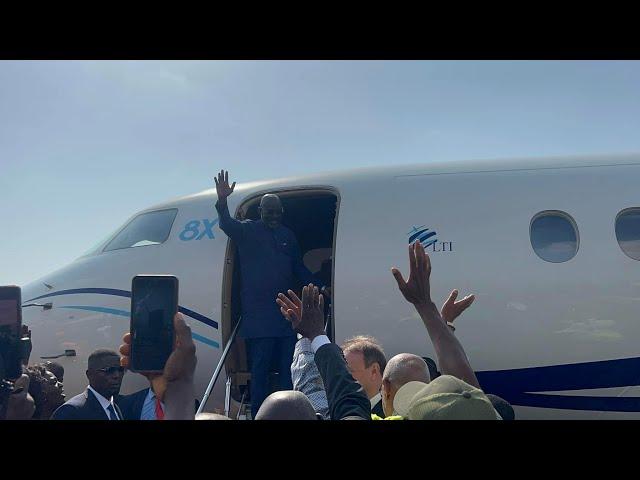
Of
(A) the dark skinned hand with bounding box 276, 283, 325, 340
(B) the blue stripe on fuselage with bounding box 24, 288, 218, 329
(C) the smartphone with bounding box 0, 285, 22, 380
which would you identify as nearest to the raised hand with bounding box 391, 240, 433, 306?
(A) the dark skinned hand with bounding box 276, 283, 325, 340

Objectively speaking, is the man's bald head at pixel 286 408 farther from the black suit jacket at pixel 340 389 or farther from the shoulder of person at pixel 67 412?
the shoulder of person at pixel 67 412

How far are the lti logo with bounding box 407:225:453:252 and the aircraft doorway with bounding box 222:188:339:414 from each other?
95 centimetres

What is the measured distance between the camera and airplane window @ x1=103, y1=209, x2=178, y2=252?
26.4ft

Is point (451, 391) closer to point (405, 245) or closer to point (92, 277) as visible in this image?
point (405, 245)

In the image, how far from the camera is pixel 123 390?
24.2 feet

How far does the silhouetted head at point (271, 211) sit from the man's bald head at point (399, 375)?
3.60m

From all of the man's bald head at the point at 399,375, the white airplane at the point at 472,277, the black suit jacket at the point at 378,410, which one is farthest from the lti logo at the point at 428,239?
the man's bald head at the point at 399,375

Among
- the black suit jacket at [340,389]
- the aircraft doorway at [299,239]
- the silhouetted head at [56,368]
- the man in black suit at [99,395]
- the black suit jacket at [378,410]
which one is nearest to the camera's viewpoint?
the black suit jacket at [340,389]

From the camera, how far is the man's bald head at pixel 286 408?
254 cm

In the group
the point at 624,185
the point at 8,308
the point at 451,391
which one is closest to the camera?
the point at 451,391

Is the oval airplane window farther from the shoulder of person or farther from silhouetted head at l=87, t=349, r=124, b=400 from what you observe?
the shoulder of person
